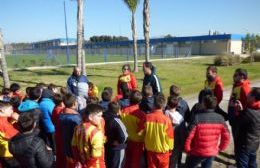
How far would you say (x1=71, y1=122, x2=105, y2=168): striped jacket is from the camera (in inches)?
163

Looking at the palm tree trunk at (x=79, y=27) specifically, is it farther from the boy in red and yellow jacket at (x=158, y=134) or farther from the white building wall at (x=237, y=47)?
the white building wall at (x=237, y=47)

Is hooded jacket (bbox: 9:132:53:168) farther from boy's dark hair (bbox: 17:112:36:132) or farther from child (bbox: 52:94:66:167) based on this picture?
child (bbox: 52:94:66:167)

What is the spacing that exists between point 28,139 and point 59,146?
1698 millimetres

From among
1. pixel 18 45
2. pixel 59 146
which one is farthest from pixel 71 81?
pixel 18 45

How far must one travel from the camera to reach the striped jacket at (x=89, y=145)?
4.13 m

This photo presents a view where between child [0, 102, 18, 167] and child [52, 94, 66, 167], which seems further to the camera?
child [52, 94, 66, 167]

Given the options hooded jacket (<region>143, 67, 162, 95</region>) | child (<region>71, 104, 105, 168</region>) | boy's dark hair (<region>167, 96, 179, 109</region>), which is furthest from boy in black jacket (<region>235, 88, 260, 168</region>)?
hooded jacket (<region>143, 67, 162, 95</region>)

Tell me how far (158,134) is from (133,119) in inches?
22.7

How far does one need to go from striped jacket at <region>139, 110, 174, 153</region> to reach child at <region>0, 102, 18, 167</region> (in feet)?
6.47

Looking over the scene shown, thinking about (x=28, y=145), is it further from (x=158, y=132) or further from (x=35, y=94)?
(x=35, y=94)

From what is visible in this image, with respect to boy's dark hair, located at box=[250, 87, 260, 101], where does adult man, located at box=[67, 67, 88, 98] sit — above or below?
below

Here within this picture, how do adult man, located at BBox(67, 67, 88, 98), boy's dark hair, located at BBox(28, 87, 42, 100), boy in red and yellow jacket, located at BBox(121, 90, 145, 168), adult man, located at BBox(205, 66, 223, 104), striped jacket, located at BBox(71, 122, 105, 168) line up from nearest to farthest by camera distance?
striped jacket, located at BBox(71, 122, 105, 168), boy in red and yellow jacket, located at BBox(121, 90, 145, 168), boy's dark hair, located at BBox(28, 87, 42, 100), adult man, located at BBox(205, 66, 223, 104), adult man, located at BBox(67, 67, 88, 98)

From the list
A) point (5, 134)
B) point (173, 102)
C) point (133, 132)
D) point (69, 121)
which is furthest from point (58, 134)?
point (173, 102)

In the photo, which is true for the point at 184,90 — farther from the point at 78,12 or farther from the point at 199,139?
the point at 199,139
